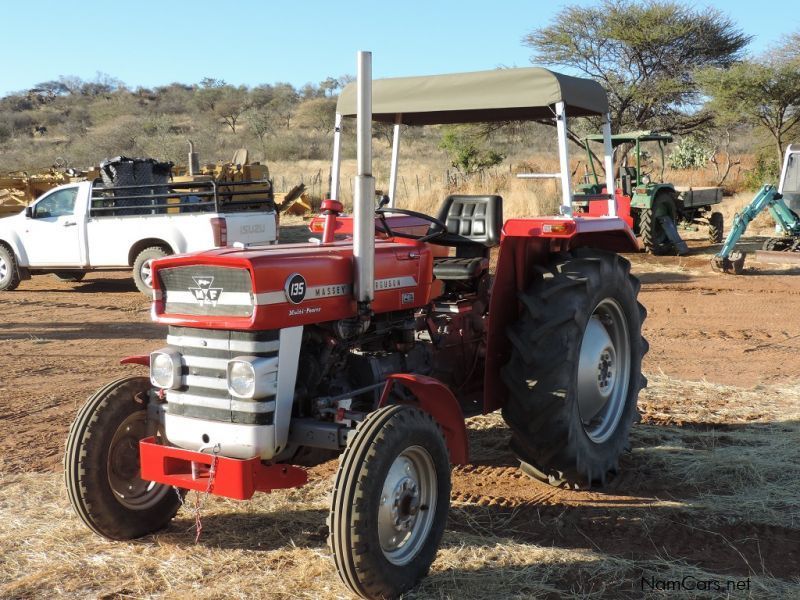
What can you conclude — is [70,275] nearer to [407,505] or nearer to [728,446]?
[728,446]

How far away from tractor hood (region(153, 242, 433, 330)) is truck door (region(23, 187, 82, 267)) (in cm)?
903

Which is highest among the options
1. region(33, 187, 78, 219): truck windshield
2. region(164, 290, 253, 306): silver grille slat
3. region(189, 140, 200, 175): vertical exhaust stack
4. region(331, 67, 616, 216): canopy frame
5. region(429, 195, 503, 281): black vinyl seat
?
region(189, 140, 200, 175): vertical exhaust stack

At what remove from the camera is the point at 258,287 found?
3.18 meters

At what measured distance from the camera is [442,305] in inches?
185

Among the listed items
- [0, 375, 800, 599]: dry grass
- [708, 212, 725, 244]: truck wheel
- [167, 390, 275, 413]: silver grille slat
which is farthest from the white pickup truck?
[708, 212, 725, 244]: truck wheel

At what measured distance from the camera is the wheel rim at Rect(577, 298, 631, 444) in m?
4.53

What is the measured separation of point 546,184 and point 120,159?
916 cm

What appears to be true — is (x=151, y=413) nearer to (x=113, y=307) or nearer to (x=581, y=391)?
(x=581, y=391)

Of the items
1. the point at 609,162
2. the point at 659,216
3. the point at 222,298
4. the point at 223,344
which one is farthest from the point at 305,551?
the point at 659,216

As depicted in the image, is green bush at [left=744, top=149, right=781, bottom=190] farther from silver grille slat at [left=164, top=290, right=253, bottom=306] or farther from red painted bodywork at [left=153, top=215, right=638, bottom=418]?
silver grille slat at [left=164, top=290, right=253, bottom=306]

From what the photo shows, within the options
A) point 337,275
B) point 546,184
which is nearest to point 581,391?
point 337,275

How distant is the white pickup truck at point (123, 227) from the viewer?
1126 centimetres

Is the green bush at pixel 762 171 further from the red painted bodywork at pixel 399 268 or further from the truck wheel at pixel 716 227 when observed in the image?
the red painted bodywork at pixel 399 268

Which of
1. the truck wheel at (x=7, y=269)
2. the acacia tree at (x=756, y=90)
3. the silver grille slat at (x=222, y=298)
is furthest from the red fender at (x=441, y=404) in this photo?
the acacia tree at (x=756, y=90)
